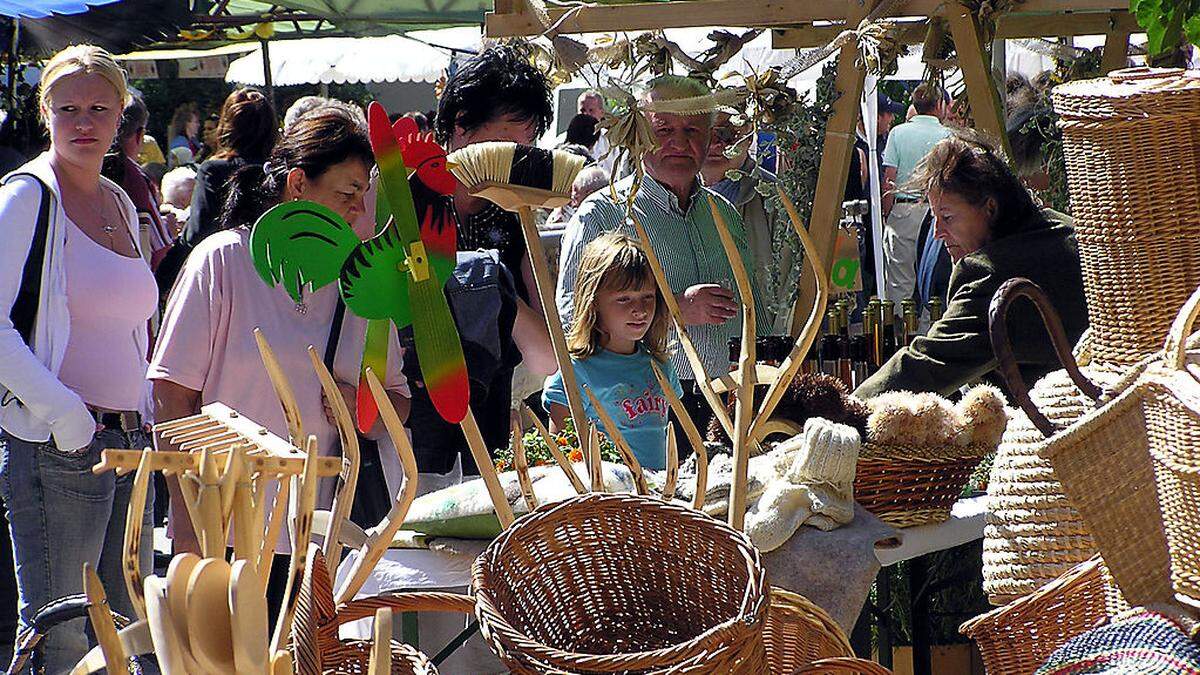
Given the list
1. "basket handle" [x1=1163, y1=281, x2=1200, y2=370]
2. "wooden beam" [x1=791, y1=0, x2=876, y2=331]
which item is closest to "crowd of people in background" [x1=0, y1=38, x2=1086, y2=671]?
"wooden beam" [x1=791, y1=0, x2=876, y2=331]

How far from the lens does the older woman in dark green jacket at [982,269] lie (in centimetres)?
308

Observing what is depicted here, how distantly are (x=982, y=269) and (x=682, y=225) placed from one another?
2.93ft

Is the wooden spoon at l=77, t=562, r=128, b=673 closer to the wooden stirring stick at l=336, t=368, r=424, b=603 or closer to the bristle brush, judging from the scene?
the wooden stirring stick at l=336, t=368, r=424, b=603

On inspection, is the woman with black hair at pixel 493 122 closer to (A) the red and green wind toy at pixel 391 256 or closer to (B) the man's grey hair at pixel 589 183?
(A) the red and green wind toy at pixel 391 256

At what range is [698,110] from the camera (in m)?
3.40

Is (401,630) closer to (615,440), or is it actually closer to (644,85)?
(615,440)

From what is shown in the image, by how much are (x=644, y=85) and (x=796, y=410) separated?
122cm

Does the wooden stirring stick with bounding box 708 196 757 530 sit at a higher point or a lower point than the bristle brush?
Answer: lower

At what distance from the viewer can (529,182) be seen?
1683mm

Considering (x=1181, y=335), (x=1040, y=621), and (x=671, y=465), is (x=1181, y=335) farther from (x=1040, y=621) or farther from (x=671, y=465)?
(x=671, y=465)

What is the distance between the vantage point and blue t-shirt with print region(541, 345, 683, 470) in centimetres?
302

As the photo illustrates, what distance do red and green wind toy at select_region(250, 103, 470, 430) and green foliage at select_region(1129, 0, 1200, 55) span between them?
94 cm

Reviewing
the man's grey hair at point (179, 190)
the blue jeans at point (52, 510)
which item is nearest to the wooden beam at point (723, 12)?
the blue jeans at point (52, 510)

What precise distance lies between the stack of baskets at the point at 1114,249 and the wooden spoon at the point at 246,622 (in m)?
1.20
